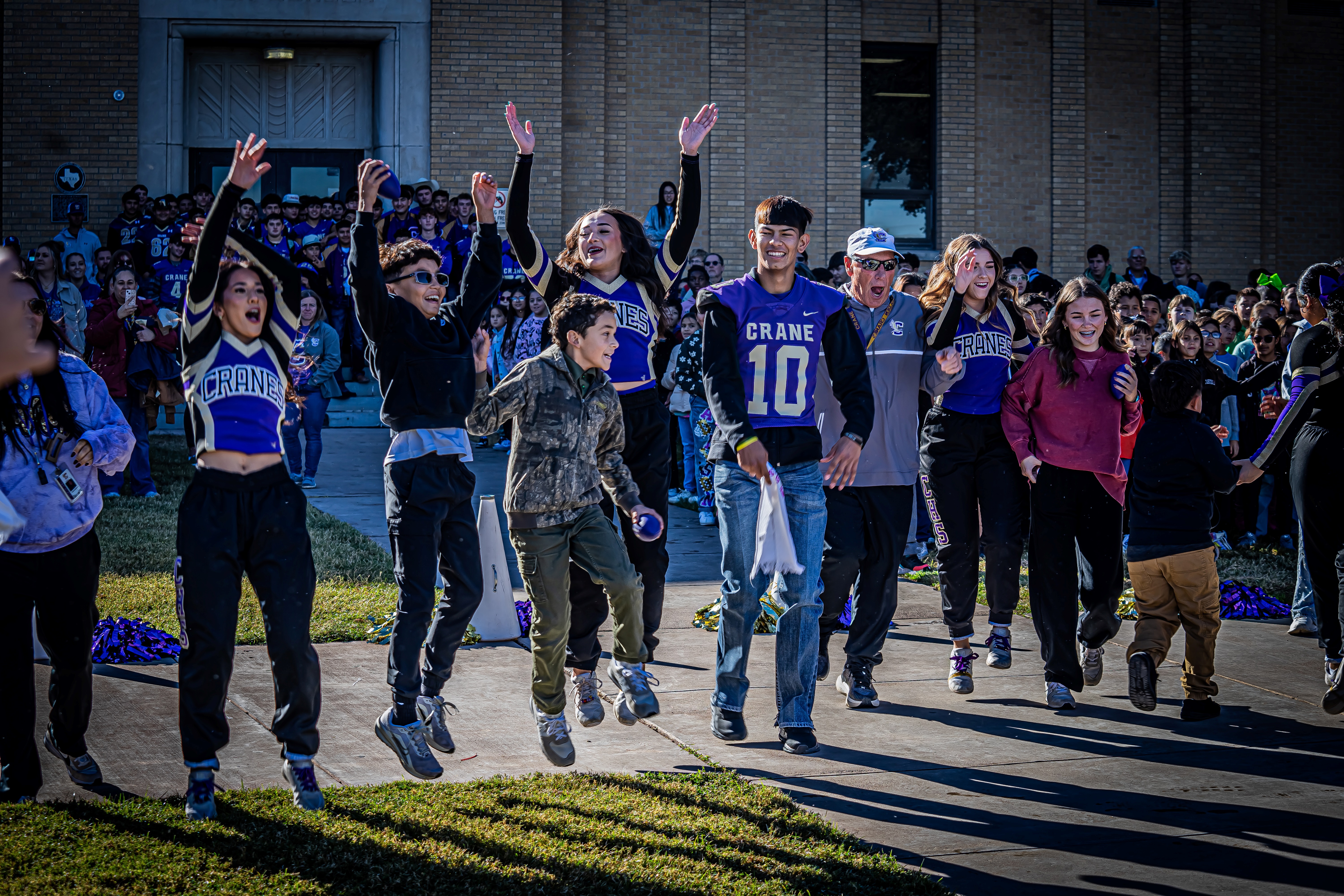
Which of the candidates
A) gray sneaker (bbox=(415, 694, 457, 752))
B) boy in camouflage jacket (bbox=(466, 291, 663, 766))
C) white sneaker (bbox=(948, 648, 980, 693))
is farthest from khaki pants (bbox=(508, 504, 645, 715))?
white sneaker (bbox=(948, 648, 980, 693))

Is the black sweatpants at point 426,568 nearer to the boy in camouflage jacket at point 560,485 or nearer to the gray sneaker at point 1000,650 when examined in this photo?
the boy in camouflage jacket at point 560,485

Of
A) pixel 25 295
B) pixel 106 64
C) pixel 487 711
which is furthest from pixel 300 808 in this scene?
pixel 106 64

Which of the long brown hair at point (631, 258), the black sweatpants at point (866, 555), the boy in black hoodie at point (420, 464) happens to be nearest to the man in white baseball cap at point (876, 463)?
the black sweatpants at point (866, 555)

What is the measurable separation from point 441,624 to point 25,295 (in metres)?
1.99

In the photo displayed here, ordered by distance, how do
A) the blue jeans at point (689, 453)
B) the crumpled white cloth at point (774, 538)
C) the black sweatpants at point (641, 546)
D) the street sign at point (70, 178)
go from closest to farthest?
the crumpled white cloth at point (774, 538), the black sweatpants at point (641, 546), the blue jeans at point (689, 453), the street sign at point (70, 178)

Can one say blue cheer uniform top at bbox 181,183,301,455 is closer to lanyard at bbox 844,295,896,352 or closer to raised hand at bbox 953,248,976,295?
lanyard at bbox 844,295,896,352

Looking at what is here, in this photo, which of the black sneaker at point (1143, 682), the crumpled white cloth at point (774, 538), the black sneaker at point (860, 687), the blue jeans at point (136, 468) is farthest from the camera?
the blue jeans at point (136, 468)

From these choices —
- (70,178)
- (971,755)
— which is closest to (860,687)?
(971,755)

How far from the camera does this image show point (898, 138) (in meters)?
23.2

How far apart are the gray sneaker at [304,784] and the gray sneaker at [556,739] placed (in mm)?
895

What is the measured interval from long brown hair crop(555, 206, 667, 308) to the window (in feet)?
57.4

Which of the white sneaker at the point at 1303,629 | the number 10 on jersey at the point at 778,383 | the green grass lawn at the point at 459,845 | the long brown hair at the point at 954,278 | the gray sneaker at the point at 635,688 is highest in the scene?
the long brown hair at the point at 954,278

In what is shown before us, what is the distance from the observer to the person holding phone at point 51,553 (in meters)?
5.09

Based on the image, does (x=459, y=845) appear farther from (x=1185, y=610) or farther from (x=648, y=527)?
(x=1185, y=610)
